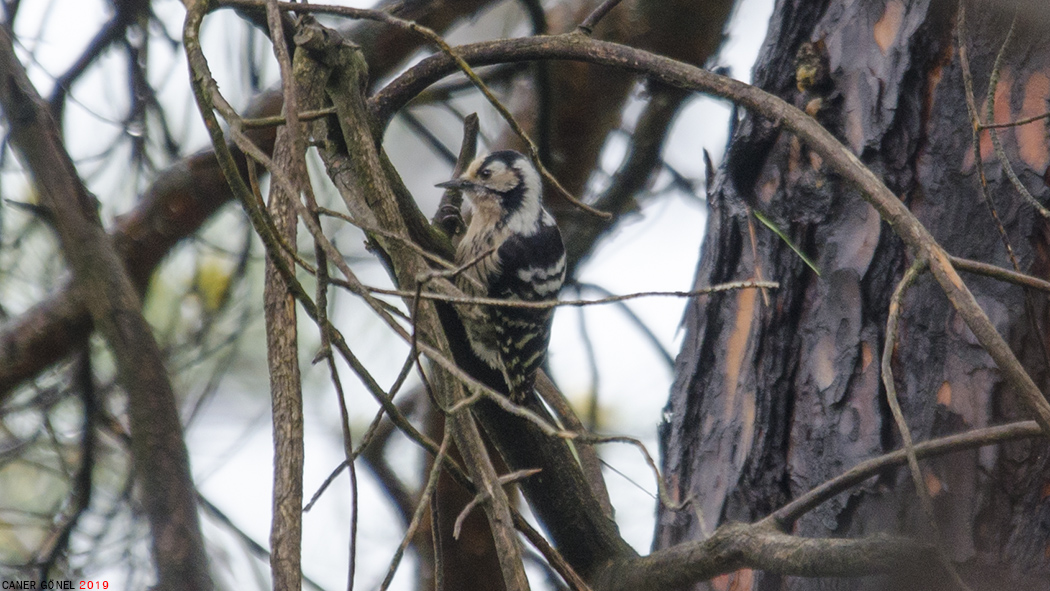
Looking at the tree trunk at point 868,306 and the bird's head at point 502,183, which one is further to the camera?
the bird's head at point 502,183

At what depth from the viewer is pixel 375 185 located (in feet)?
6.93

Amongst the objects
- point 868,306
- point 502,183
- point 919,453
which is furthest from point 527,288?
point 919,453

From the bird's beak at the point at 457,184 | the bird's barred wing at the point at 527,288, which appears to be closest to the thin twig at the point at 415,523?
the bird's barred wing at the point at 527,288

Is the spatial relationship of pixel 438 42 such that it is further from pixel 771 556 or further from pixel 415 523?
pixel 771 556

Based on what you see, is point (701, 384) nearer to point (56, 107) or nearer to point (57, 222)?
point (57, 222)

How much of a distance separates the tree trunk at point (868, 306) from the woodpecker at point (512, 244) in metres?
1.04

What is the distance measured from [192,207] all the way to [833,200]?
2.54 metres

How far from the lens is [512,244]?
3.91 m

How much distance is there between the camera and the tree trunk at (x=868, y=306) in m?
2.20

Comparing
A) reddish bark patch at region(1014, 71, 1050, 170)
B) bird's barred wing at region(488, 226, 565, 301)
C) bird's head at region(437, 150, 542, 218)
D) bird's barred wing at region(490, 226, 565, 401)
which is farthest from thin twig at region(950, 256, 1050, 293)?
bird's head at region(437, 150, 542, 218)

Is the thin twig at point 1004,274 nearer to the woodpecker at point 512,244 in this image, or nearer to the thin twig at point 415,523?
the thin twig at point 415,523

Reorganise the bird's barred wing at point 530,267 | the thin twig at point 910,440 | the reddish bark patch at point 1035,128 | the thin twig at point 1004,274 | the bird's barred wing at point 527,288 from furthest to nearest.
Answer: the bird's barred wing at point 530,267 → the bird's barred wing at point 527,288 → the reddish bark patch at point 1035,128 → the thin twig at point 1004,274 → the thin twig at point 910,440

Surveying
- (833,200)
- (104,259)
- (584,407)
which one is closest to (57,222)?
(104,259)

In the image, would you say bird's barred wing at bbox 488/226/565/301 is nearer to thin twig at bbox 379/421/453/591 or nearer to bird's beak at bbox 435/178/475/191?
bird's beak at bbox 435/178/475/191
